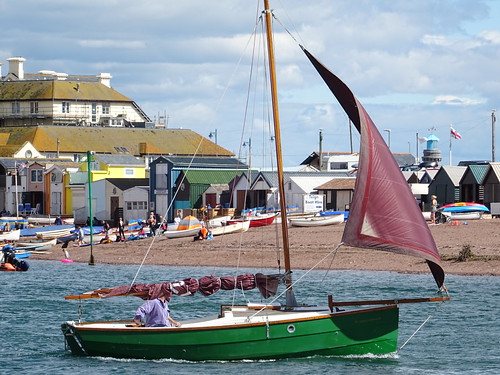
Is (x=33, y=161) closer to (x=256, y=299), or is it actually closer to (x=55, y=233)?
(x=55, y=233)

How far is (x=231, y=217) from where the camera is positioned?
81.1m

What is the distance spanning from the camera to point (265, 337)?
26.5 meters

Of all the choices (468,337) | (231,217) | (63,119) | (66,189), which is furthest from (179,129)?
(468,337)

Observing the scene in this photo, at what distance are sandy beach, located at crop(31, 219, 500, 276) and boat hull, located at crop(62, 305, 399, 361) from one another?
2000 cm

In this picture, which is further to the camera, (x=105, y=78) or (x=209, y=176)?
(x=105, y=78)

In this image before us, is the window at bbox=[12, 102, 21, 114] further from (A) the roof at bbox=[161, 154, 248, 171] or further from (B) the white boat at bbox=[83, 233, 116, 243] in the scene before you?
(B) the white boat at bbox=[83, 233, 116, 243]

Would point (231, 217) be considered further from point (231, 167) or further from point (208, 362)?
point (208, 362)

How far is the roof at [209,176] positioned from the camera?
91750 mm

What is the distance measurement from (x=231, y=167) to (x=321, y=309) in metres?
68.2

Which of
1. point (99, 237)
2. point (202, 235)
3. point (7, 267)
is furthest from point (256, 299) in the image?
point (99, 237)

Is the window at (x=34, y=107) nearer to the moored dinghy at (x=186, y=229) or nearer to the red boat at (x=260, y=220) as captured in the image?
the moored dinghy at (x=186, y=229)

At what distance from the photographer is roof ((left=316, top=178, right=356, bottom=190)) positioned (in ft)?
274

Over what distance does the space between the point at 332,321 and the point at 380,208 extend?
3089 millimetres

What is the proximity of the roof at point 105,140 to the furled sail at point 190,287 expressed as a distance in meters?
100
